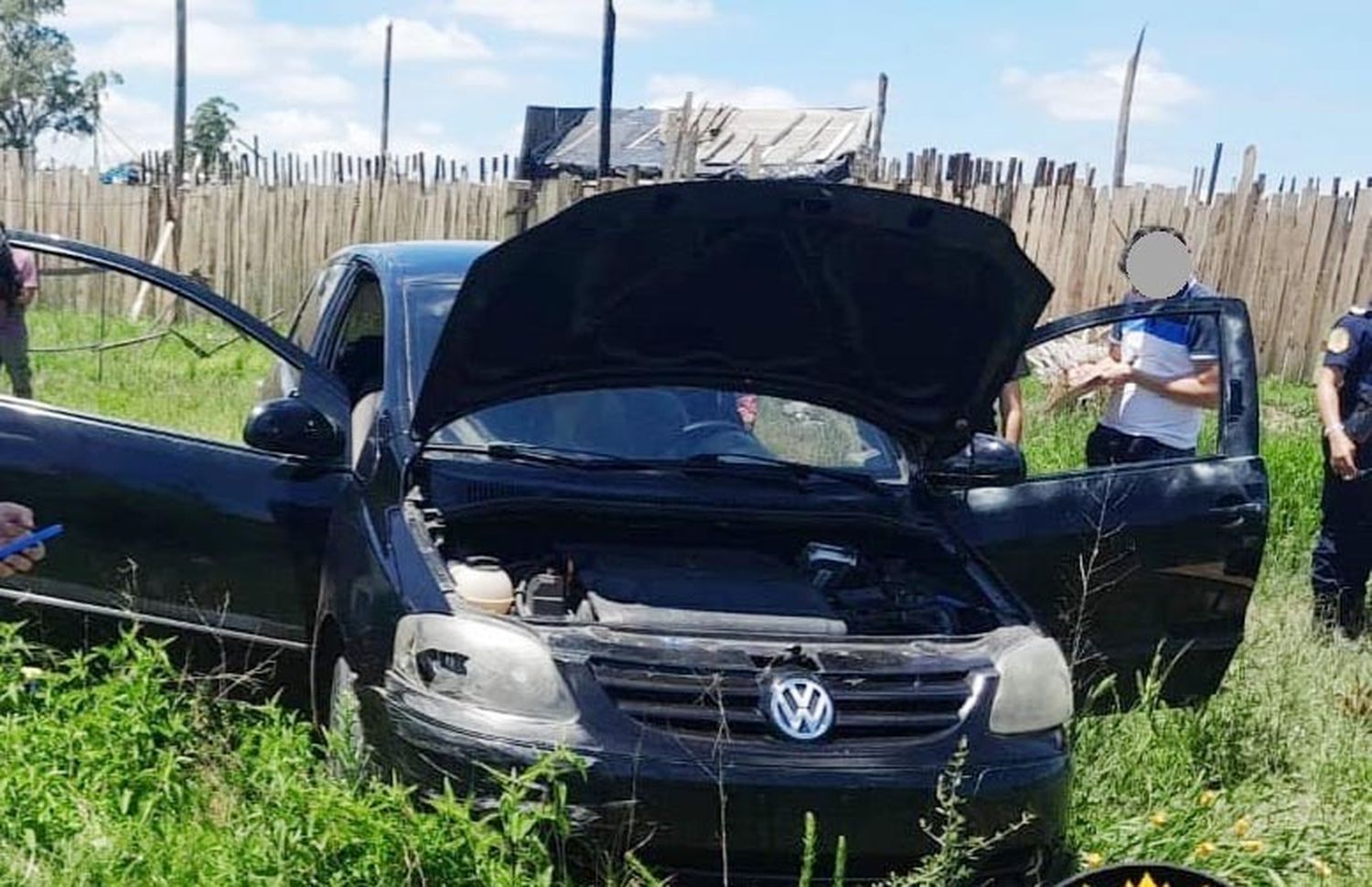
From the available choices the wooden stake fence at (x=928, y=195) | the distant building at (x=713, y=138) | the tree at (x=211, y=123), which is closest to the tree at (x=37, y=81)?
the tree at (x=211, y=123)

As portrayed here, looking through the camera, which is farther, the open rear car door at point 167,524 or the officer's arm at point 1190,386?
the officer's arm at point 1190,386

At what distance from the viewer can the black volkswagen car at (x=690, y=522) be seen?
324 cm

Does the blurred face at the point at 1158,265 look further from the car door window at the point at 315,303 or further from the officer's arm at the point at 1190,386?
the car door window at the point at 315,303

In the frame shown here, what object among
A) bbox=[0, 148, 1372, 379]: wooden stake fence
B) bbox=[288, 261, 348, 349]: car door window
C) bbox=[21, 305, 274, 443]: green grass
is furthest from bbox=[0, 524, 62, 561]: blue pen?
bbox=[0, 148, 1372, 379]: wooden stake fence

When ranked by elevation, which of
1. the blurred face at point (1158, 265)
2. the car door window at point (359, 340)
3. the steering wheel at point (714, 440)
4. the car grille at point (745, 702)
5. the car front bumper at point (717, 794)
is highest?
the blurred face at point (1158, 265)

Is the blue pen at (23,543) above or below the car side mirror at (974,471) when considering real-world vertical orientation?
below

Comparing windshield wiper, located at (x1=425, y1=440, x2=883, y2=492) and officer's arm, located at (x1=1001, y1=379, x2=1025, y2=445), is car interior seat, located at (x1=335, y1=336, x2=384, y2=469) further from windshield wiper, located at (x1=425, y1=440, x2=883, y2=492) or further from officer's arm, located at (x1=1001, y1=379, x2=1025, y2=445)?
officer's arm, located at (x1=1001, y1=379, x2=1025, y2=445)

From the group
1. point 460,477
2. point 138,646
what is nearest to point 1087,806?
point 460,477

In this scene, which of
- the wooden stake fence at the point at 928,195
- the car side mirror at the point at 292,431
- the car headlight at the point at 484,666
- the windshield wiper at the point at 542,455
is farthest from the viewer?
the wooden stake fence at the point at 928,195

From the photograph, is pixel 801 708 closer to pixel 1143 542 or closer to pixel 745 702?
pixel 745 702

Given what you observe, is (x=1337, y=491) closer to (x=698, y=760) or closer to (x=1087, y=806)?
(x=1087, y=806)

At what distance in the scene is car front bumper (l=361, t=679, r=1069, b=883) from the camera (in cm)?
313

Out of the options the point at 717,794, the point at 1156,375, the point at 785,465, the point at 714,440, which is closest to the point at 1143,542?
the point at 785,465

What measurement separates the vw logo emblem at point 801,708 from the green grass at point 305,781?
0.93 ft
